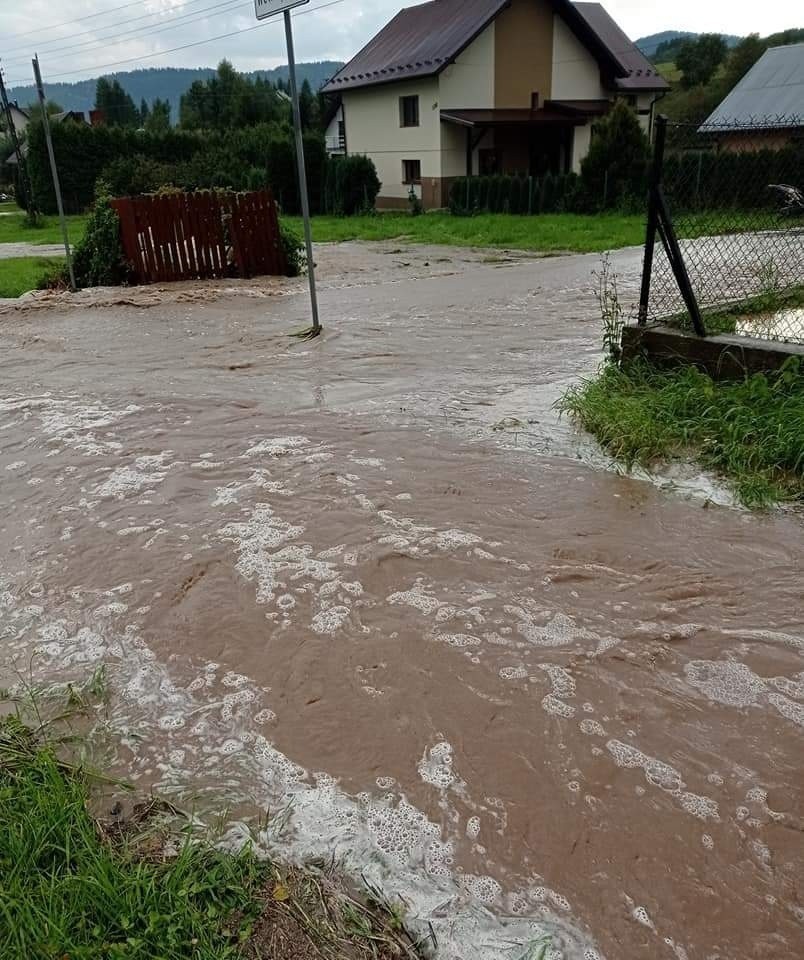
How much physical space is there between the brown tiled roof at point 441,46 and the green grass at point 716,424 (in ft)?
72.6

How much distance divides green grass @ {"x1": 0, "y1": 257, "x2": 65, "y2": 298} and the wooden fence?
6.04 ft

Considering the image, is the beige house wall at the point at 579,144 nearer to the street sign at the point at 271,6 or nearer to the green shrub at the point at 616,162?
the green shrub at the point at 616,162

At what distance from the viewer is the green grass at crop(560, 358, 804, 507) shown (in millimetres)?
4406

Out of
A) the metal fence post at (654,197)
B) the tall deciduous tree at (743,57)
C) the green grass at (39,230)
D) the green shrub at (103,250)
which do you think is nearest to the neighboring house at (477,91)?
the green grass at (39,230)

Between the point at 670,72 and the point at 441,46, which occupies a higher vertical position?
the point at 670,72

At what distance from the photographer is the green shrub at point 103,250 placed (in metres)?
12.0

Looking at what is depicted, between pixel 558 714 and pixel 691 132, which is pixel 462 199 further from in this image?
pixel 558 714

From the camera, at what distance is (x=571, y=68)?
27.1 meters

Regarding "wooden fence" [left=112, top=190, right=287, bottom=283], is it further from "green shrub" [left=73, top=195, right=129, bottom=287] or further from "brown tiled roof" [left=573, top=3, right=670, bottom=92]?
"brown tiled roof" [left=573, top=3, right=670, bottom=92]

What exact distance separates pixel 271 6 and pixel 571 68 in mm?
23482

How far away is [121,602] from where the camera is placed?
3486mm

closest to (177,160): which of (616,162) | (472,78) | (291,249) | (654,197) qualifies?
(472,78)

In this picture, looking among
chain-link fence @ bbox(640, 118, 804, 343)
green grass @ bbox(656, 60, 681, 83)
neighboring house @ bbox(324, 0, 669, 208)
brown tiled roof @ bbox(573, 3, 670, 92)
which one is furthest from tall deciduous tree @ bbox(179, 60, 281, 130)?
chain-link fence @ bbox(640, 118, 804, 343)

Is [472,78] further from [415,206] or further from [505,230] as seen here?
[505,230]
